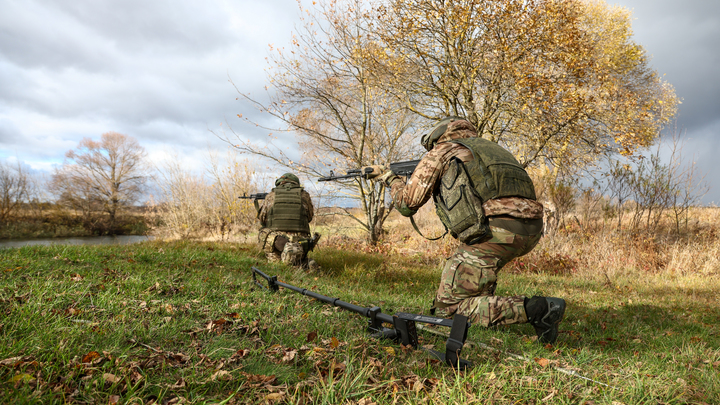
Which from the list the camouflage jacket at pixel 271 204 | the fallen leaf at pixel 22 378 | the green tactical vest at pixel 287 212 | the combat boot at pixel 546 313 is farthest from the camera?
the camouflage jacket at pixel 271 204

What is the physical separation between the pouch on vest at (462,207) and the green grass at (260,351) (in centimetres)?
88

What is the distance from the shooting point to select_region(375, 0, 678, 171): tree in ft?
26.2

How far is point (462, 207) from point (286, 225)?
4495mm

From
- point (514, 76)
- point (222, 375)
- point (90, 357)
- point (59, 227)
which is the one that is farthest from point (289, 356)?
point (59, 227)

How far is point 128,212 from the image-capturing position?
979 inches

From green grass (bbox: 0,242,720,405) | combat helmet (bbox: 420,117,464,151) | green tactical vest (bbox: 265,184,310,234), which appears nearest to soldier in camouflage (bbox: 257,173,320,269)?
green tactical vest (bbox: 265,184,310,234)

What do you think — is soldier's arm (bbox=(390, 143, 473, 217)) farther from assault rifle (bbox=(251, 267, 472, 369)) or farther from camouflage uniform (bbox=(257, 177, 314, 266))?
camouflage uniform (bbox=(257, 177, 314, 266))

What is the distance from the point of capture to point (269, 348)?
2.22 m

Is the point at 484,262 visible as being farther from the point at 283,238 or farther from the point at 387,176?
the point at 283,238

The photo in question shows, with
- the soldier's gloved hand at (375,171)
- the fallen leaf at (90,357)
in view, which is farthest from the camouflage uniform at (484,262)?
the fallen leaf at (90,357)

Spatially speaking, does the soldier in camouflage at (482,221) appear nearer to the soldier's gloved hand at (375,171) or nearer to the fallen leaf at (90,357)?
the soldier's gloved hand at (375,171)

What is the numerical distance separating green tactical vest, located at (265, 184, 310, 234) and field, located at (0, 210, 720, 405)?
208 centimetres

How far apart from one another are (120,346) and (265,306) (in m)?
1.21

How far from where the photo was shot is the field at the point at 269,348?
169cm
